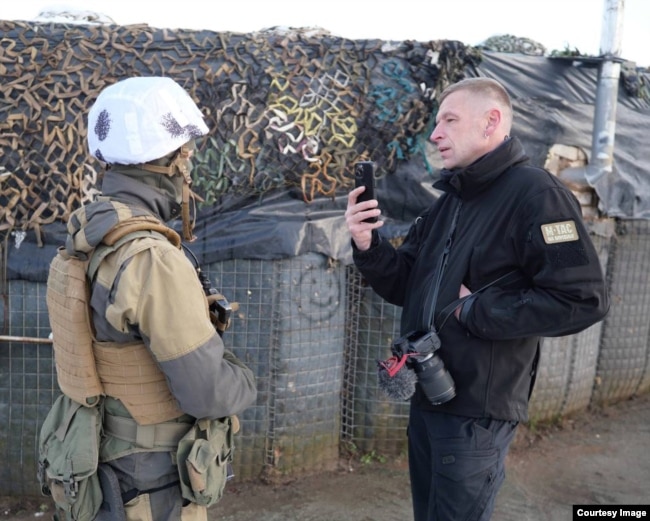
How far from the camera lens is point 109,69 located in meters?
3.93

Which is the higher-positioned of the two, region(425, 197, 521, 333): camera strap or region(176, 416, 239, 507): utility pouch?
region(425, 197, 521, 333): camera strap

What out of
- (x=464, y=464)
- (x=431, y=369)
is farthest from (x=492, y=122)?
(x=464, y=464)

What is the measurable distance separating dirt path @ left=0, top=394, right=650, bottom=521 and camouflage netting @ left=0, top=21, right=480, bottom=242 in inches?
77.4

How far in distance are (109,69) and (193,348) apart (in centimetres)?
271

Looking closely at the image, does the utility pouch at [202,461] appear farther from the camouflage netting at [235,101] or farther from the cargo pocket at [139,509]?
the camouflage netting at [235,101]

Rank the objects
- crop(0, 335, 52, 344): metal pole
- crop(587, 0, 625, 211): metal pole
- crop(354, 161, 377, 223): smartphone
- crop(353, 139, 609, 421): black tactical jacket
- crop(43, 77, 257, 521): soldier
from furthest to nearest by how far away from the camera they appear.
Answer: crop(587, 0, 625, 211): metal pole, crop(0, 335, 52, 344): metal pole, crop(354, 161, 377, 223): smartphone, crop(353, 139, 609, 421): black tactical jacket, crop(43, 77, 257, 521): soldier

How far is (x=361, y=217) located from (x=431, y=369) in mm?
703

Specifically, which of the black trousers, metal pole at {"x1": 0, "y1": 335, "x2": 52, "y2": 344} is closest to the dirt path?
metal pole at {"x1": 0, "y1": 335, "x2": 52, "y2": 344}

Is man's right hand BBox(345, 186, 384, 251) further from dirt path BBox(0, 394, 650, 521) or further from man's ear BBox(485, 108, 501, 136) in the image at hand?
dirt path BBox(0, 394, 650, 521)

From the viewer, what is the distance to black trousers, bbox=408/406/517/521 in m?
2.35

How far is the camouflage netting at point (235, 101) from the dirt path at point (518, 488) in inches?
77.4

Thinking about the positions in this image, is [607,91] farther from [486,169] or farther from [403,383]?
[403,383]

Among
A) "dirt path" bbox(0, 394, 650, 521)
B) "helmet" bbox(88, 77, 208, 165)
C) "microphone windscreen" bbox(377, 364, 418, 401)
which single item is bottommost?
"dirt path" bbox(0, 394, 650, 521)

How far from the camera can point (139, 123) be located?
197cm
